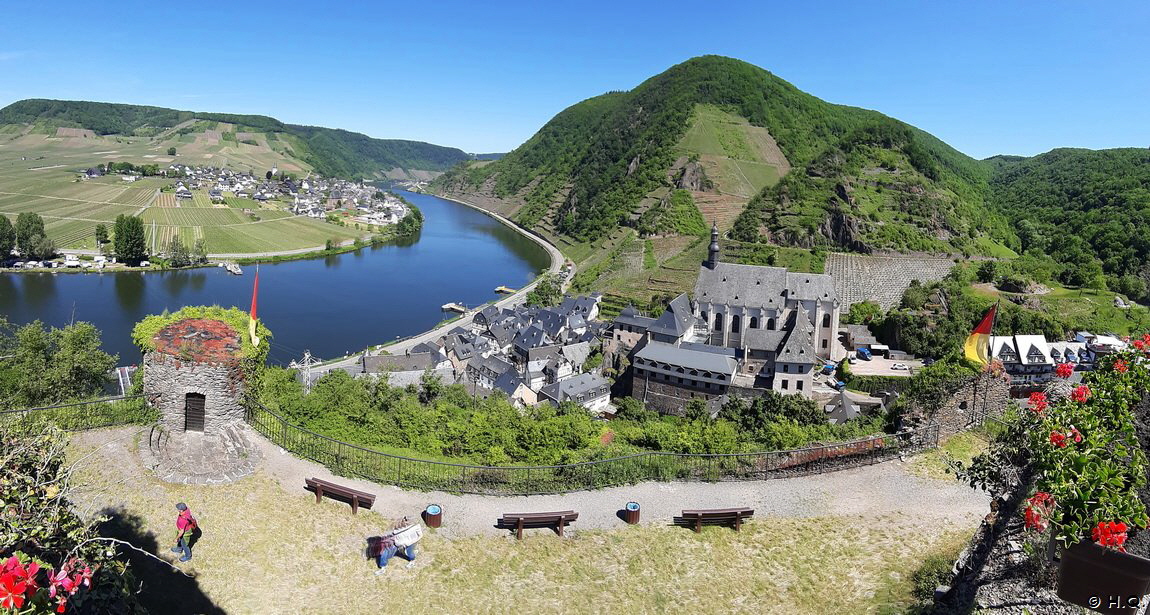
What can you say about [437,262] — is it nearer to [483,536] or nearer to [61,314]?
[61,314]

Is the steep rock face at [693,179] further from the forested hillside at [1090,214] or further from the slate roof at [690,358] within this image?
the slate roof at [690,358]

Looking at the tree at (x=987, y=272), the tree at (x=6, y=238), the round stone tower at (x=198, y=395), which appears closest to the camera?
the round stone tower at (x=198, y=395)

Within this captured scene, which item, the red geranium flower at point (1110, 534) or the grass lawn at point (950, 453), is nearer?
the red geranium flower at point (1110, 534)

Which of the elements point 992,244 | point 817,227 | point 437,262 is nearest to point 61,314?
point 437,262

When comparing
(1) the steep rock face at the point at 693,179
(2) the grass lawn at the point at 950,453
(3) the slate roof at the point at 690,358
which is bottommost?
(3) the slate roof at the point at 690,358

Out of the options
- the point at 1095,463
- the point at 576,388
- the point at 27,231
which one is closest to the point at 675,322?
the point at 576,388

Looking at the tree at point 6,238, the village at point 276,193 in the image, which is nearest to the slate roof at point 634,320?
the tree at point 6,238

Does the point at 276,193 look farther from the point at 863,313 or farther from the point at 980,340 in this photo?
the point at 980,340
